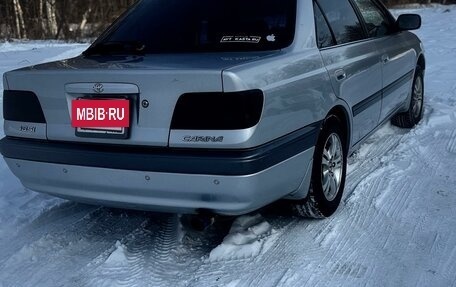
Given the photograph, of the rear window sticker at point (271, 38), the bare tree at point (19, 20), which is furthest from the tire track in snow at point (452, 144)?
the bare tree at point (19, 20)

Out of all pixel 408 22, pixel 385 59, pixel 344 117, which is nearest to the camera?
pixel 344 117

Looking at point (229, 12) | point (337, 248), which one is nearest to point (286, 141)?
point (337, 248)

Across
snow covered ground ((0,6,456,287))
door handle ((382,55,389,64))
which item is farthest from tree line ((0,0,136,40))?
snow covered ground ((0,6,456,287))

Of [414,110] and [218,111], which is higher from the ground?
[218,111]

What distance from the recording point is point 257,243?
9.77 ft

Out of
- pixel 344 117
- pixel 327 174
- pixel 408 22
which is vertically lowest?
Result: pixel 327 174

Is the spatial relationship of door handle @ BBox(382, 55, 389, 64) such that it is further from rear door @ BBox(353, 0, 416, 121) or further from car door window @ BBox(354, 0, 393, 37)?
car door window @ BBox(354, 0, 393, 37)

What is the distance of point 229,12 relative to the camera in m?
3.21

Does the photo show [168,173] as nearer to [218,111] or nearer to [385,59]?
[218,111]

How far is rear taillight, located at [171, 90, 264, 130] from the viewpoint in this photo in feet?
7.85

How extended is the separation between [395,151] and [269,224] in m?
1.86

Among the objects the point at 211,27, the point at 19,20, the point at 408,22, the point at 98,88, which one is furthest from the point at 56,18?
the point at 98,88

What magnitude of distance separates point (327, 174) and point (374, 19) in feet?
5.96

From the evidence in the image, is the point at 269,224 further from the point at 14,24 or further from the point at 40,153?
the point at 14,24
